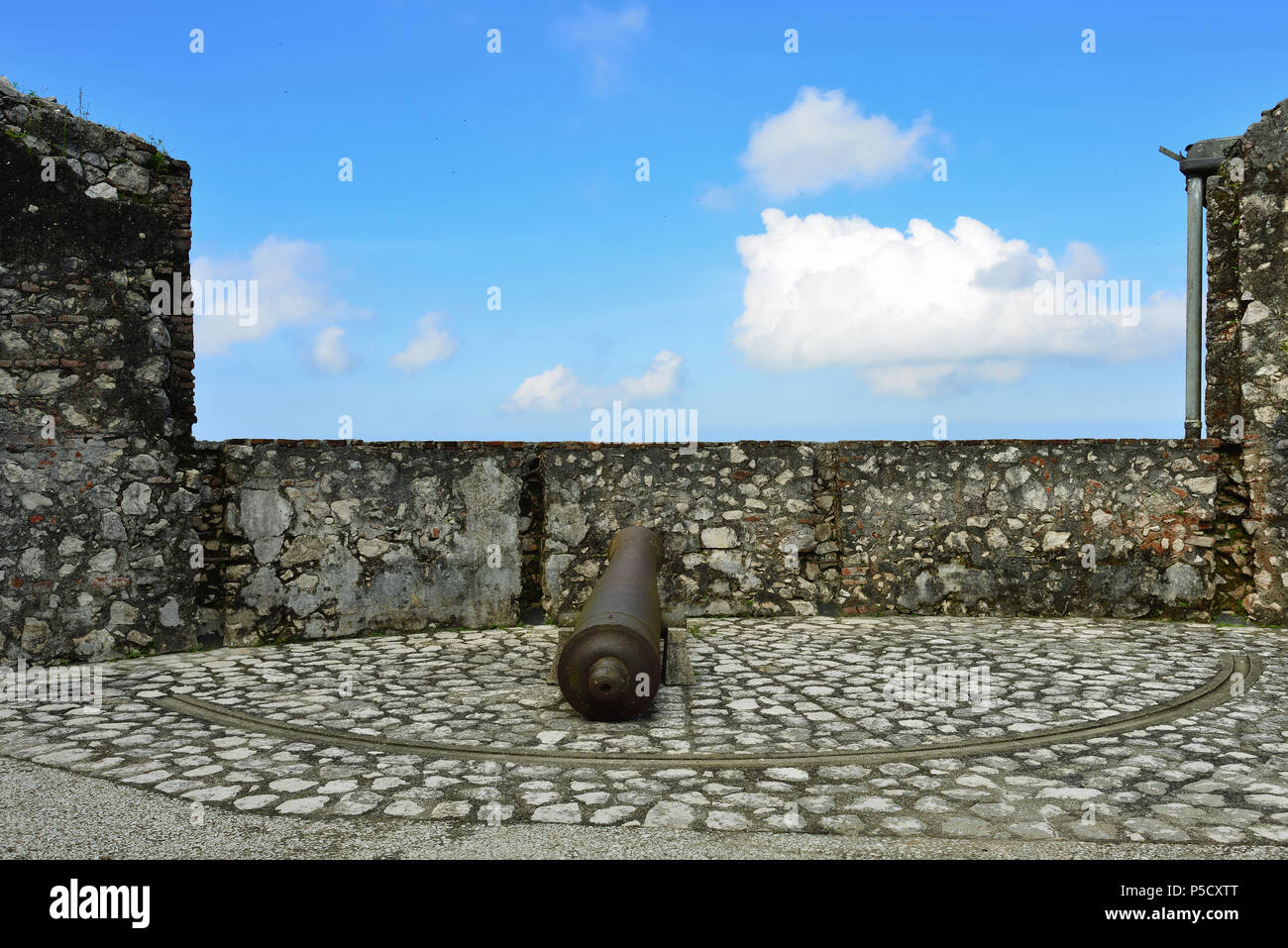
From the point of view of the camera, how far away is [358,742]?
4.40 meters

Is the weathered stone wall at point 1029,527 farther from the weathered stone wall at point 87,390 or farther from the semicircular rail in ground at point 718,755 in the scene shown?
the weathered stone wall at point 87,390

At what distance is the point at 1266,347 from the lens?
26.5ft

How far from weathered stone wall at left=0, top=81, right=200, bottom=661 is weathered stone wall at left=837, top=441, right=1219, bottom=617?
594 centimetres

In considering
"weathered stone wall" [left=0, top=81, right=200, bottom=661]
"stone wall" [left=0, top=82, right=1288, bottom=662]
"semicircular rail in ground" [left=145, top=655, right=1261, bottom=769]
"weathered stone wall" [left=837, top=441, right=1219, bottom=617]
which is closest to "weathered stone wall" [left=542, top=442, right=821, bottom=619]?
"stone wall" [left=0, top=82, right=1288, bottom=662]

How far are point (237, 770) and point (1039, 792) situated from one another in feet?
11.3

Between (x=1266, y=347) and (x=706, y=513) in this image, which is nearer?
(x=1266, y=347)

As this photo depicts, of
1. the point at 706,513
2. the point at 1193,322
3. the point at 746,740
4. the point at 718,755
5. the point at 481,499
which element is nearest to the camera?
the point at 718,755

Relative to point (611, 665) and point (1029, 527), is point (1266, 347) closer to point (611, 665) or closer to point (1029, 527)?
point (1029, 527)

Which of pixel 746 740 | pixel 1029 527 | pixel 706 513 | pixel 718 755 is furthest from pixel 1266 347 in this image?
pixel 718 755

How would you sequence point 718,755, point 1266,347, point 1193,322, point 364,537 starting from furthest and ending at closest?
point 1193,322 → point 1266,347 → point 364,537 → point 718,755

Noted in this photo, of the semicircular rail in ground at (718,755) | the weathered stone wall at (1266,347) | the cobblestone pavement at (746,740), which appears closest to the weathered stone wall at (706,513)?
the cobblestone pavement at (746,740)

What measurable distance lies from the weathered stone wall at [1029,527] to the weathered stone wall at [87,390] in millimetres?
5938

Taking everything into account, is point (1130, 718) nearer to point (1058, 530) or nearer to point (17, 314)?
point (1058, 530)

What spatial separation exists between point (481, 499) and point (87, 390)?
313cm
